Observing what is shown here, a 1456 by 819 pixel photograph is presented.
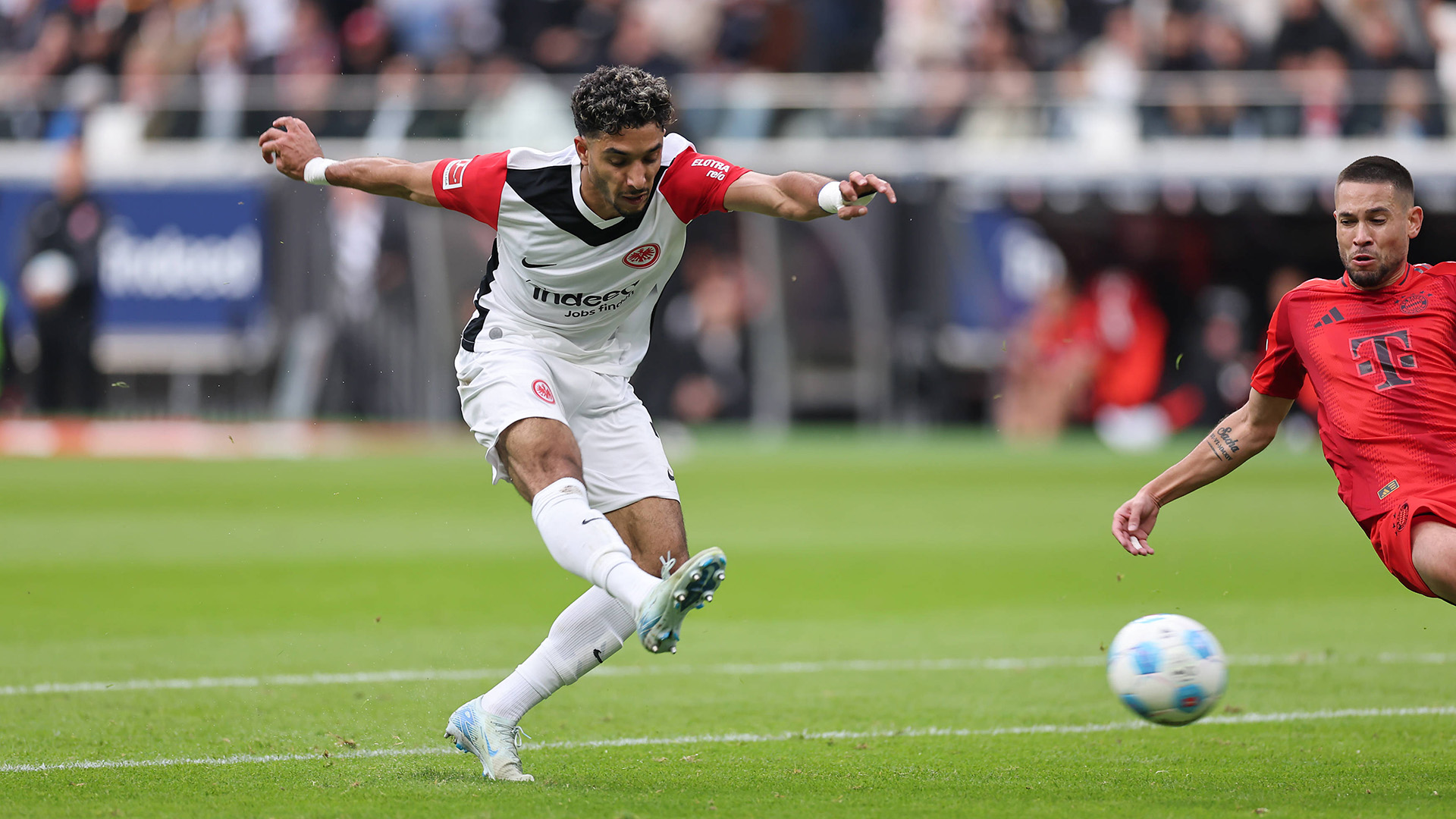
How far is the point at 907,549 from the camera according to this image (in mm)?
12953

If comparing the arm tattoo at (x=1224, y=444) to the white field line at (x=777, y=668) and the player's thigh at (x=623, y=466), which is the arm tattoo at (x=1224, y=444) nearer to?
the player's thigh at (x=623, y=466)

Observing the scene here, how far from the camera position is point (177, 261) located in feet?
67.6

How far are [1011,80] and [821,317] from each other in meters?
3.88

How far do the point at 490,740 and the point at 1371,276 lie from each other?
11.0ft

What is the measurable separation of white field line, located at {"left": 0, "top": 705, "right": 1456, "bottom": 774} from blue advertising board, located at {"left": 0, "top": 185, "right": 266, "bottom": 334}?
608 inches

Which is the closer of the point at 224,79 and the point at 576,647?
the point at 576,647

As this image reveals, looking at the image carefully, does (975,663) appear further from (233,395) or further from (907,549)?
(233,395)

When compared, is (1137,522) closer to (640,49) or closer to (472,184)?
(472,184)

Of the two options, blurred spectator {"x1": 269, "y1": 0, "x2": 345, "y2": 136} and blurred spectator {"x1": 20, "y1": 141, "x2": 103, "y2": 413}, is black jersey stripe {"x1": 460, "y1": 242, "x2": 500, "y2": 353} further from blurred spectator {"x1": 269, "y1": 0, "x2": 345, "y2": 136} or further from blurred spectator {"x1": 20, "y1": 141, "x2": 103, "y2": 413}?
blurred spectator {"x1": 20, "y1": 141, "x2": 103, "y2": 413}

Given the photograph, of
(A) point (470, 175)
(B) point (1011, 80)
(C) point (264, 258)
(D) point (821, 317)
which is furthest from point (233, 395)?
(A) point (470, 175)

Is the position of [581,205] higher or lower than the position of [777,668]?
higher

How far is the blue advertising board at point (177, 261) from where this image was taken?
20.6m

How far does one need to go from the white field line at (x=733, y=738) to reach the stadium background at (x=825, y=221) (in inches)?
550

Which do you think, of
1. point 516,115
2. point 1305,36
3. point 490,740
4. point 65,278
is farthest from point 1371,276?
point 65,278
